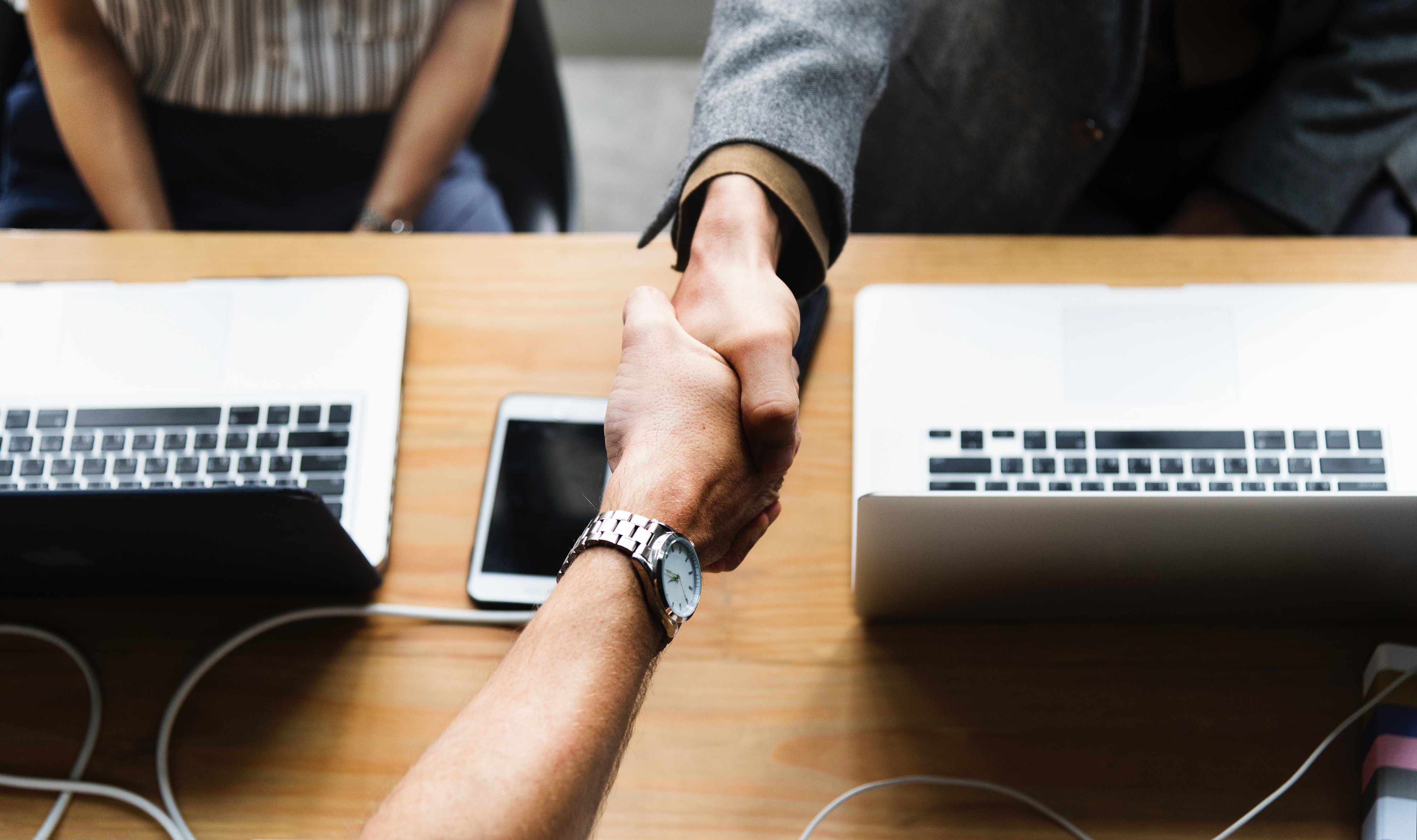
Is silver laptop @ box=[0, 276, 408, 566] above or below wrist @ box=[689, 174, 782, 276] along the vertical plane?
below

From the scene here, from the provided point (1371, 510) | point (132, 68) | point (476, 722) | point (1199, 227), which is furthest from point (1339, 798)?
point (132, 68)

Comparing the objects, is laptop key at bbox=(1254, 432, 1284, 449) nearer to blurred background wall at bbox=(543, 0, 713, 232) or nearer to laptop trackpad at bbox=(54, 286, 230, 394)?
laptop trackpad at bbox=(54, 286, 230, 394)

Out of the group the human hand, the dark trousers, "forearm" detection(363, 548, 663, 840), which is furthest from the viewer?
the dark trousers

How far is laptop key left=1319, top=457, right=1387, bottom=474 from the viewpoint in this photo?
2.04ft

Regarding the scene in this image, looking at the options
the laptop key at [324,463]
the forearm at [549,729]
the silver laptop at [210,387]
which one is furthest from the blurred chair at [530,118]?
the forearm at [549,729]

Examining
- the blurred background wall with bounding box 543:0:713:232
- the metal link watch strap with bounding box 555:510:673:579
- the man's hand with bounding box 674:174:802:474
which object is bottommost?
the blurred background wall with bounding box 543:0:713:232

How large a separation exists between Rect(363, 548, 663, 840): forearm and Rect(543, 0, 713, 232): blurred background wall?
1.46 meters

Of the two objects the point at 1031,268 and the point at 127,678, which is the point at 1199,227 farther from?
the point at 127,678

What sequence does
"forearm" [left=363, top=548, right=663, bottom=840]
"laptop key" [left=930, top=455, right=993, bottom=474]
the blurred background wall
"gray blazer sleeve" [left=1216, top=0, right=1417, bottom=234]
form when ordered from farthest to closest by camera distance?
1. the blurred background wall
2. "gray blazer sleeve" [left=1216, top=0, right=1417, bottom=234]
3. "laptop key" [left=930, top=455, right=993, bottom=474]
4. "forearm" [left=363, top=548, right=663, bottom=840]

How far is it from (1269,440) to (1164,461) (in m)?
0.08

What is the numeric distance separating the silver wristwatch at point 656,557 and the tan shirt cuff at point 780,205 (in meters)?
0.26

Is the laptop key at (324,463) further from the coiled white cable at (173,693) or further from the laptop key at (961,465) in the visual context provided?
the laptop key at (961,465)

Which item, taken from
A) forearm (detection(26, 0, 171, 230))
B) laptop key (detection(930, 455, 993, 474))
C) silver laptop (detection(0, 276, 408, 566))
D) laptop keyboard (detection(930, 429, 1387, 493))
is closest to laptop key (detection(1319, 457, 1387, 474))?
laptop keyboard (detection(930, 429, 1387, 493))

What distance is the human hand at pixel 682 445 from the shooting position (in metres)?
0.54
